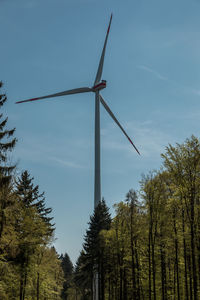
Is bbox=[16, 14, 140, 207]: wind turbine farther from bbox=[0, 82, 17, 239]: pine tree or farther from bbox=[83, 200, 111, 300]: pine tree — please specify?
bbox=[0, 82, 17, 239]: pine tree

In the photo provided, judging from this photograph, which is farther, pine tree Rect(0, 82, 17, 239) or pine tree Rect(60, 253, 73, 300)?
pine tree Rect(60, 253, 73, 300)

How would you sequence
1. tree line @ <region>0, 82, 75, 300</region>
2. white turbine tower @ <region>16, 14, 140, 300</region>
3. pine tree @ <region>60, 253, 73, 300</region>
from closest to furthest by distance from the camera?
tree line @ <region>0, 82, 75, 300</region>
white turbine tower @ <region>16, 14, 140, 300</region>
pine tree @ <region>60, 253, 73, 300</region>

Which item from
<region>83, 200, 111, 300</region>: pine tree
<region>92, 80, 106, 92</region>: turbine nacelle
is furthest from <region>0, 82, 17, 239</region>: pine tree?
<region>92, 80, 106, 92</region>: turbine nacelle

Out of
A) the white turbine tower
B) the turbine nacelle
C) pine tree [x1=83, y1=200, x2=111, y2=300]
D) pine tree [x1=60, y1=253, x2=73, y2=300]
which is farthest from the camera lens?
pine tree [x1=60, y1=253, x2=73, y2=300]

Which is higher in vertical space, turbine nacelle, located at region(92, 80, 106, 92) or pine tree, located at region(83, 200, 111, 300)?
turbine nacelle, located at region(92, 80, 106, 92)

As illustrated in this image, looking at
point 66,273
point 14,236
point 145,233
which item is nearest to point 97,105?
point 145,233

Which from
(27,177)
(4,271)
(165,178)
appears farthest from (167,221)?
(27,177)

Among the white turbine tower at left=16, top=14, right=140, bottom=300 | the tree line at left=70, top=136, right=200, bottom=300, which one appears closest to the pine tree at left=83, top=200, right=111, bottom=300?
the tree line at left=70, top=136, right=200, bottom=300

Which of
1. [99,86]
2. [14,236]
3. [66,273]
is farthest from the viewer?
[66,273]

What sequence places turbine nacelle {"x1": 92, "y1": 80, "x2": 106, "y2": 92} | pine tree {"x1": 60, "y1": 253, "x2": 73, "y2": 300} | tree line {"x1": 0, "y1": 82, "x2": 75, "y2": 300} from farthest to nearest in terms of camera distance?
pine tree {"x1": 60, "y1": 253, "x2": 73, "y2": 300}
turbine nacelle {"x1": 92, "y1": 80, "x2": 106, "y2": 92}
tree line {"x1": 0, "y1": 82, "x2": 75, "y2": 300}

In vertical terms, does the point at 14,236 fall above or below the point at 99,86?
below

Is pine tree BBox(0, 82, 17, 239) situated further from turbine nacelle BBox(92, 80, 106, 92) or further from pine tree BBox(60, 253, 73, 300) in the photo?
pine tree BBox(60, 253, 73, 300)

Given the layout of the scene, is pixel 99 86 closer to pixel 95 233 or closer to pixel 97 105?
pixel 97 105

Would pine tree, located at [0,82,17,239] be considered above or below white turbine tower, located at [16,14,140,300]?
below
